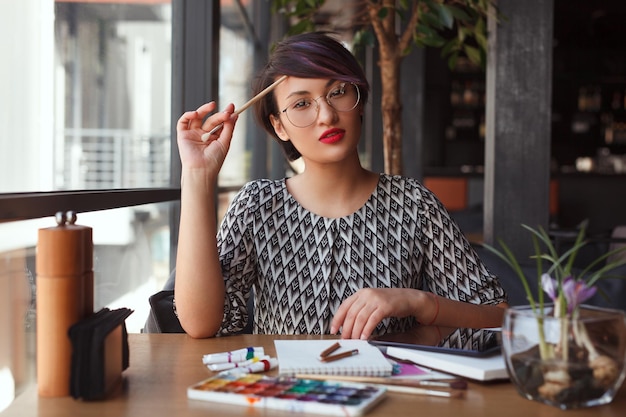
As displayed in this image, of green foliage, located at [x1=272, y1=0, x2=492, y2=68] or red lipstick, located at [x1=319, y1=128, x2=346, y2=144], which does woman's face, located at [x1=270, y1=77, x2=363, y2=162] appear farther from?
green foliage, located at [x1=272, y1=0, x2=492, y2=68]

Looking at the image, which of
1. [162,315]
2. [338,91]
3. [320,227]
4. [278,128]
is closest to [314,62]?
[338,91]

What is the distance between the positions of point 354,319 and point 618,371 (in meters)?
0.51

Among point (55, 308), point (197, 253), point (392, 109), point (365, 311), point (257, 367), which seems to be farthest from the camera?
point (392, 109)

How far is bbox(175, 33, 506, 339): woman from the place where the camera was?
62.2 inches

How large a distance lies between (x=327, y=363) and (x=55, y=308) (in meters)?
0.39

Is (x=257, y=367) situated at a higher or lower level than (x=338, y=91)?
lower


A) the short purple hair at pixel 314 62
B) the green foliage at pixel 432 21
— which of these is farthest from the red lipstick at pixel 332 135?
the green foliage at pixel 432 21

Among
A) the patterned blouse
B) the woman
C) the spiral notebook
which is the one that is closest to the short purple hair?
the woman

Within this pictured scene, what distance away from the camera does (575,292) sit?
0.96 m

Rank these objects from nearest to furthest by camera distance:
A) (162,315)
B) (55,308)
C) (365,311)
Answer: (55,308), (365,311), (162,315)

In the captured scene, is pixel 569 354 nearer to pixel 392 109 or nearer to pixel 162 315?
pixel 162 315

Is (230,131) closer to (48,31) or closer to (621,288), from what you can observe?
(48,31)

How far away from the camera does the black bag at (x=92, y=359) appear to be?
3.32 ft

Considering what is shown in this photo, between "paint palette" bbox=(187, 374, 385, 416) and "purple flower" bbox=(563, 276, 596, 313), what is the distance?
0.27 metres
